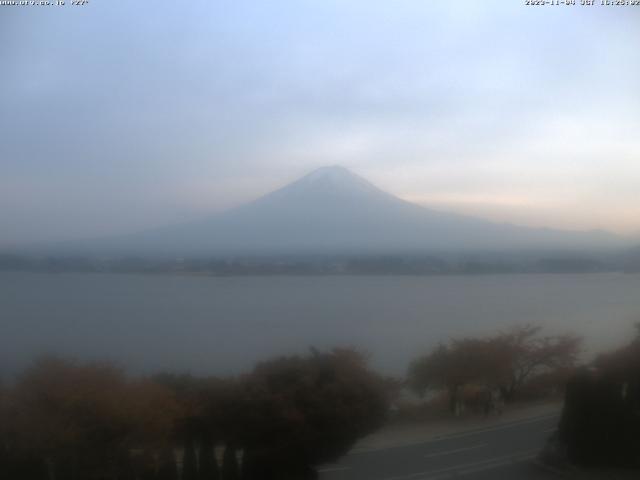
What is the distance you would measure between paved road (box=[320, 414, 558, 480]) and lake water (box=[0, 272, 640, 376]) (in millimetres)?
327

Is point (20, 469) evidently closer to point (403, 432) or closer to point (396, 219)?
point (403, 432)

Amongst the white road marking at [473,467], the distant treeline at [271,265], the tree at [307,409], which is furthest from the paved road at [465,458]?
the distant treeline at [271,265]

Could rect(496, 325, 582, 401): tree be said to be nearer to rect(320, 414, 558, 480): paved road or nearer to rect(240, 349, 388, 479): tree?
rect(320, 414, 558, 480): paved road

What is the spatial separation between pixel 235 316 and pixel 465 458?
3.02ft

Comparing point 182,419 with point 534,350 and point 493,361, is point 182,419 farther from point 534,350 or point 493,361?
point 534,350

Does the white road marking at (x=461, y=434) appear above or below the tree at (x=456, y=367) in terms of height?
below

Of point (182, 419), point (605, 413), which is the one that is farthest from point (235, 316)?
point (605, 413)

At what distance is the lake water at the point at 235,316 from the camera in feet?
5.57

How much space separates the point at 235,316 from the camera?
1744 millimetres

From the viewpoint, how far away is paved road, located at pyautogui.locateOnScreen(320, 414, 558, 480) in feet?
6.13

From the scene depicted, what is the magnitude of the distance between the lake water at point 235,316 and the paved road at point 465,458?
33cm

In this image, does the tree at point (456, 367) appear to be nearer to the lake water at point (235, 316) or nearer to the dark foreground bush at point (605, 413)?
the lake water at point (235, 316)

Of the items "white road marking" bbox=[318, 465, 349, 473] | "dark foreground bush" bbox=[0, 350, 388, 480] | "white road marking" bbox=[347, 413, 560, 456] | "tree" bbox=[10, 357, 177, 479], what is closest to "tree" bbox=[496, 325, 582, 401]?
"white road marking" bbox=[347, 413, 560, 456]

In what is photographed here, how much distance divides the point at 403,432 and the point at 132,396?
2.81 ft
